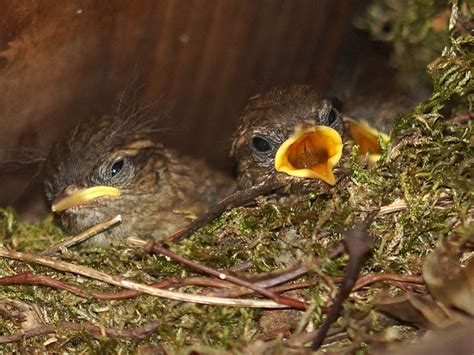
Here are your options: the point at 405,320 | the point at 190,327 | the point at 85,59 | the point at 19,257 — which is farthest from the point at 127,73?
the point at 405,320

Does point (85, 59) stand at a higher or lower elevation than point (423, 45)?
lower

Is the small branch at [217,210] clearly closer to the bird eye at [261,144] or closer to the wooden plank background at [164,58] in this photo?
the bird eye at [261,144]

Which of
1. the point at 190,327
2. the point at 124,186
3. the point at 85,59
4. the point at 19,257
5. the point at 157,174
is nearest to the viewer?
the point at 190,327

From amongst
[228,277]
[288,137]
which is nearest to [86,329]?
[228,277]

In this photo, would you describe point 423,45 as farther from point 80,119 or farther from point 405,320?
point 405,320

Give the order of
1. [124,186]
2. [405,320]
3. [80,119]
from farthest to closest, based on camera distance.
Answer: [124,186], [80,119], [405,320]

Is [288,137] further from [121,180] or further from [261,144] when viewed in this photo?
[121,180]

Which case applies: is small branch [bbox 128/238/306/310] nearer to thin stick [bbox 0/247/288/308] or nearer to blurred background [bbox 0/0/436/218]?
thin stick [bbox 0/247/288/308]

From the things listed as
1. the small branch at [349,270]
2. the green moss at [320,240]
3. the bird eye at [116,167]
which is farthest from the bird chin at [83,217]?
the small branch at [349,270]
